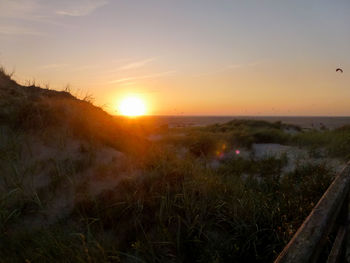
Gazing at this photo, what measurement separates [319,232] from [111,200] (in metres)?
3.62

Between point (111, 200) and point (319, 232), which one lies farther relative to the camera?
point (111, 200)

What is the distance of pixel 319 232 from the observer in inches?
69.7

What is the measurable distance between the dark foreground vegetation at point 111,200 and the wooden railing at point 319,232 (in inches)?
33.0

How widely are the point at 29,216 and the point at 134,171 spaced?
216 centimetres

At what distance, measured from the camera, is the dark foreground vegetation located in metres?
3.54

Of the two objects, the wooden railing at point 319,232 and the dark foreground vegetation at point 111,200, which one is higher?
the wooden railing at point 319,232

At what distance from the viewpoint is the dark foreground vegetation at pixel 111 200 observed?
11.6 feet

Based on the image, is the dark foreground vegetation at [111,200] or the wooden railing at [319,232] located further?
the dark foreground vegetation at [111,200]

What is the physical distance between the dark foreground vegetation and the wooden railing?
84 centimetres

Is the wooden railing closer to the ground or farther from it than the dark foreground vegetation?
farther from it

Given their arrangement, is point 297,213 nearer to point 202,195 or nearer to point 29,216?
point 202,195

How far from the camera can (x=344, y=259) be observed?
9.39 feet

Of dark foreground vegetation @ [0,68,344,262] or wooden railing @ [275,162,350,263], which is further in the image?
dark foreground vegetation @ [0,68,344,262]

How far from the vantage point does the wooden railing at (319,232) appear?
1.52 m
